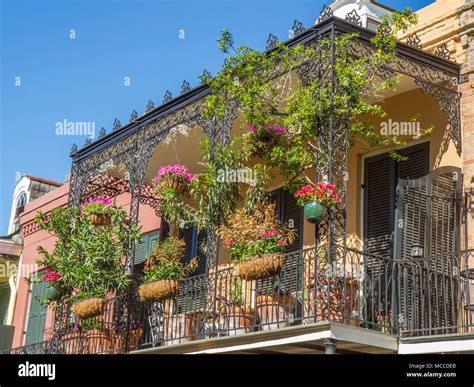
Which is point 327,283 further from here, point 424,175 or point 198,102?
point 198,102

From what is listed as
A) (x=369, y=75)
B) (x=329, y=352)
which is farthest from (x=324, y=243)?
(x=369, y=75)

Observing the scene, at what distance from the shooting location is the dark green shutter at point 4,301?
1941 centimetres

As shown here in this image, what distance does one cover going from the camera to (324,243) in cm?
979

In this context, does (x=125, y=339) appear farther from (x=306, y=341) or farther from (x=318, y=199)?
(x=318, y=199)

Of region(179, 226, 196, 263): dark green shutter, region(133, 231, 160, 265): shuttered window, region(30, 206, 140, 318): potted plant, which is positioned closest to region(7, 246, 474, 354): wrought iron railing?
region(30, 206, 140, 318): potted plant

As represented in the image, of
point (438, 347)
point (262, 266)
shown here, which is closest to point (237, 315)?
point (262, 266)

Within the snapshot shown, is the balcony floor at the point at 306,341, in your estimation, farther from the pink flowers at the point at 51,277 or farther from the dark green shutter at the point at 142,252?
the dark green shutter at the point at 142,252

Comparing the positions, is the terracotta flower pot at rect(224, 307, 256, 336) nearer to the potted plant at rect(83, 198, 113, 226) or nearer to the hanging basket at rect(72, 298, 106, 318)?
the hanging basket at rect(72, 298, 106, 318)

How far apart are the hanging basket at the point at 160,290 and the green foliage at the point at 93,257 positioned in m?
1.10

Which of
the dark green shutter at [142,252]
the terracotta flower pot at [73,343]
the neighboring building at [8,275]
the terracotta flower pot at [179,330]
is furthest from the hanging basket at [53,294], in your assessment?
the neighboring building at [8,275]

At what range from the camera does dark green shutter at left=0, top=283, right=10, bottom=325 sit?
19.4 meters

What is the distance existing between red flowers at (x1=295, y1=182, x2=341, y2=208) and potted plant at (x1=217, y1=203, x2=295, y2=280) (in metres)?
0.71

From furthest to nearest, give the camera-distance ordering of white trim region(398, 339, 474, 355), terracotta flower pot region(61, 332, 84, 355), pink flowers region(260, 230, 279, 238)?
terracotta flower pot region(61, 332, 84, 355)
pink flowers region(260, 230, 279, 238)
white trim region(398, 339, 474, 355)
